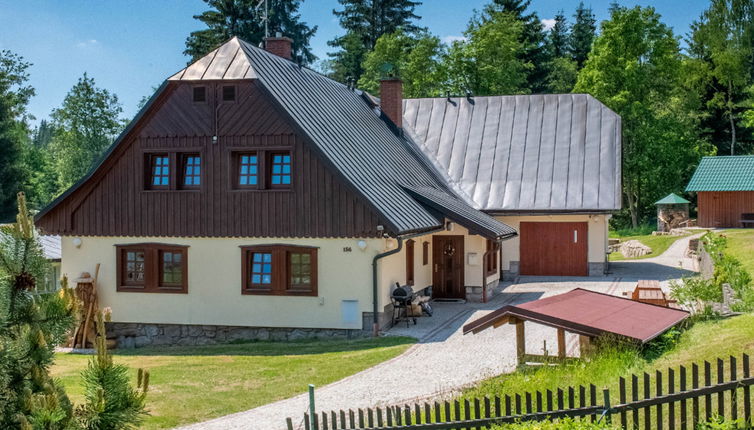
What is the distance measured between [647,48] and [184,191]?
34788 millimetres

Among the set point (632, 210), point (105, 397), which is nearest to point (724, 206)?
point (632, 210)

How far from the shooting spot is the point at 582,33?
62.1 m

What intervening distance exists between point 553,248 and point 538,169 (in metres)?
2.72

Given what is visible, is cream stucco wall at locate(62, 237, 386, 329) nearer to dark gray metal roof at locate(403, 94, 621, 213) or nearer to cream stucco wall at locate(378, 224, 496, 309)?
cream stucco wall at locate(378, 224, 496, 309)

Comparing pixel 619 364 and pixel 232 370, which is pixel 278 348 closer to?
pixel 232 370

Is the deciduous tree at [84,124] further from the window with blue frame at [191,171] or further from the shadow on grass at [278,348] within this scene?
the shadow on grass at [278,348]

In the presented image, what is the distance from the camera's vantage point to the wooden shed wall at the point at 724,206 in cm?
4050

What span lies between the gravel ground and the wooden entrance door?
0.85 meters

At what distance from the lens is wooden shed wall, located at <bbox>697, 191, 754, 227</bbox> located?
40500 mm

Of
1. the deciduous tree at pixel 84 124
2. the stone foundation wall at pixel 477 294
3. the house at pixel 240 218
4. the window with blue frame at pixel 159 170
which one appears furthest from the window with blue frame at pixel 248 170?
the deciduous tree at pixel 84 124

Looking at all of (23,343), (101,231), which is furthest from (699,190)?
(23,343)

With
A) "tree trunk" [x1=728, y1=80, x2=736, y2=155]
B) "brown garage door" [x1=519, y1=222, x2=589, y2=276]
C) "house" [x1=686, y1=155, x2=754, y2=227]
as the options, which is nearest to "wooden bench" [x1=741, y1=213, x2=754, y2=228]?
"house" [x1=686, y1=155, x2=754, y2=227]

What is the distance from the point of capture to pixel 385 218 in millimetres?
17312

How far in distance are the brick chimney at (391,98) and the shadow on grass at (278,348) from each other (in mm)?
10844
